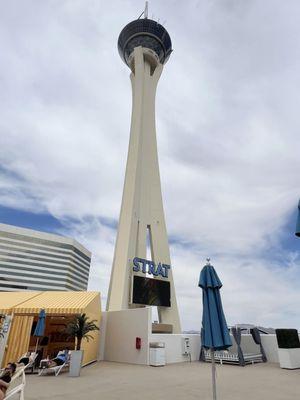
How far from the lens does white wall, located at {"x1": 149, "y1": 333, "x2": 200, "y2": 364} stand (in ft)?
45.8

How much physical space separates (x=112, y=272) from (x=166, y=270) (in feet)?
19.4

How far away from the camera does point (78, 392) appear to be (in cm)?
736

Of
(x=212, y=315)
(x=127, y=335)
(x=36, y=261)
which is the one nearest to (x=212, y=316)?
(x=212, y=315)

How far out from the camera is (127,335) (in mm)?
14867

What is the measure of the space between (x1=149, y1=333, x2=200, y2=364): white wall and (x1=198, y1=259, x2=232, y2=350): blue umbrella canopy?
359 inches

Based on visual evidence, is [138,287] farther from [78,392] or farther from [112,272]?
[78,392]

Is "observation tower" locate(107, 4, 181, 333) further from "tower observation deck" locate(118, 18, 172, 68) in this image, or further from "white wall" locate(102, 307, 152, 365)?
"white wall" locate(102, 307, 152, 365)

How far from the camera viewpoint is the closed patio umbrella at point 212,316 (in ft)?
18.5

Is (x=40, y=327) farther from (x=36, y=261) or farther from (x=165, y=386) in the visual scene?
(x=36, y=261)

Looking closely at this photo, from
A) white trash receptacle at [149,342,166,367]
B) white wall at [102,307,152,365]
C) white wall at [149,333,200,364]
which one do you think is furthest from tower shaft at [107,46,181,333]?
white trash receptacle at [149,342,166,367]

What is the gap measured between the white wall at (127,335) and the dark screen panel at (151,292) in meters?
8.93

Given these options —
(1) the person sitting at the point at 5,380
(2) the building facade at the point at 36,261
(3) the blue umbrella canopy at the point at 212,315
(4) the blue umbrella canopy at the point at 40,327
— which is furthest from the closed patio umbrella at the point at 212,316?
(2) the building facade at the point at 36,261

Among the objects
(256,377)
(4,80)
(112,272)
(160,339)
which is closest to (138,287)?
(112,272)

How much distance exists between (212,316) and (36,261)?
103m
